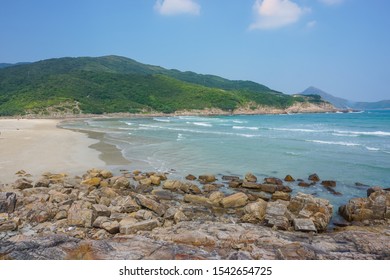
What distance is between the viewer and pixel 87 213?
8.67m

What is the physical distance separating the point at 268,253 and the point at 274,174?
418 inches

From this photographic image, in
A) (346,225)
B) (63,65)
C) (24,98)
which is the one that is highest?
(63,65)

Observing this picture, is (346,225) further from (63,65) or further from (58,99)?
(63,65)

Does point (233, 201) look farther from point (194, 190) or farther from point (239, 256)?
point (239, 256)

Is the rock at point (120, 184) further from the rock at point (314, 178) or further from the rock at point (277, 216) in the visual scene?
the rock at point (314, 178)

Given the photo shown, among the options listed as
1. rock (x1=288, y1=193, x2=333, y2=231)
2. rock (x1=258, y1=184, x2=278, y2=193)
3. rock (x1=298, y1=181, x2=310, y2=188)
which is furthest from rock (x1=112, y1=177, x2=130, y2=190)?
rock (x1=298, y1=181, x2=310, y2=188)

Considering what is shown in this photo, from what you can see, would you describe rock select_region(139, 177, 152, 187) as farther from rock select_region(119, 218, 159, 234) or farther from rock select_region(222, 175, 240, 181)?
rock select_region(119, 218, 159, 234)

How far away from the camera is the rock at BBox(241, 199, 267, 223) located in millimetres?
9398

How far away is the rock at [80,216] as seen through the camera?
8.43 metres

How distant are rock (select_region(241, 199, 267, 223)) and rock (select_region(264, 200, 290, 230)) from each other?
16 cm

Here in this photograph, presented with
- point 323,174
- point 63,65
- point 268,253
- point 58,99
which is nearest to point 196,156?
point 323,174

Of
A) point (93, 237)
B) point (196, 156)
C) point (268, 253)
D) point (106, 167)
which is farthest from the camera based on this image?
point (196, 156)

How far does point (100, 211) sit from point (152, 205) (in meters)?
1.71

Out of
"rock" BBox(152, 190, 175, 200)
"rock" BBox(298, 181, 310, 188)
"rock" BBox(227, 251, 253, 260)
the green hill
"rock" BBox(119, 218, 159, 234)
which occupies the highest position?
the green hill
